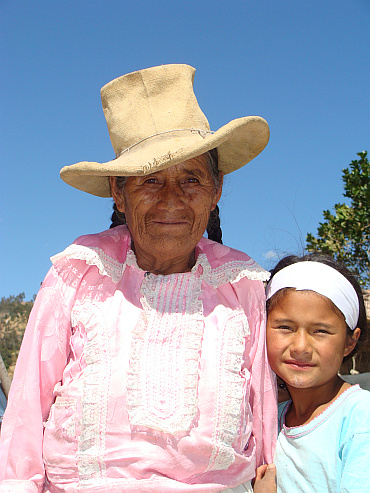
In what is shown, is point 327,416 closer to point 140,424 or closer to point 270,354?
point 270,354

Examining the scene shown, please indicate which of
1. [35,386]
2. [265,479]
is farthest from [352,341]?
[35,386]

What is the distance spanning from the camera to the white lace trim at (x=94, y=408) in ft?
6.55

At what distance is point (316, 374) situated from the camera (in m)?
2.32

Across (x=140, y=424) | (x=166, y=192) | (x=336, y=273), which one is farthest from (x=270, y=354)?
(x=166, y=192)

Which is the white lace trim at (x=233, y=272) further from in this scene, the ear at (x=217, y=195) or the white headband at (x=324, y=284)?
the ear at (x=217, y=195)

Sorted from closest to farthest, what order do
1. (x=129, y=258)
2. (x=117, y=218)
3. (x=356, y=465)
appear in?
(x=356, y=465), (x=129, y=258), (x=117, y=218)

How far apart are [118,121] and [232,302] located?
1.06m

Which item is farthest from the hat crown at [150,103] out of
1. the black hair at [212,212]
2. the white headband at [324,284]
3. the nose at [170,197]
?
the white headband at [324,284]

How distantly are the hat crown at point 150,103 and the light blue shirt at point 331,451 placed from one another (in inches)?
59.2

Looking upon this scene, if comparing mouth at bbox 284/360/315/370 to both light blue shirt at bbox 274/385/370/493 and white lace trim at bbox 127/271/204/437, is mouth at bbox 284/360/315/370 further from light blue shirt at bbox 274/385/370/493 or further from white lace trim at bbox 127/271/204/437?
white lace trim at bbox 127/271/204/437

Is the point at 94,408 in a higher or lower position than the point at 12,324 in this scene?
lower

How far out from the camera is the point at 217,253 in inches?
102

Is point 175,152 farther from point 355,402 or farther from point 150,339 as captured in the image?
point 355,402

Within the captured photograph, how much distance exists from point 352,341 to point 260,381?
54 cm
